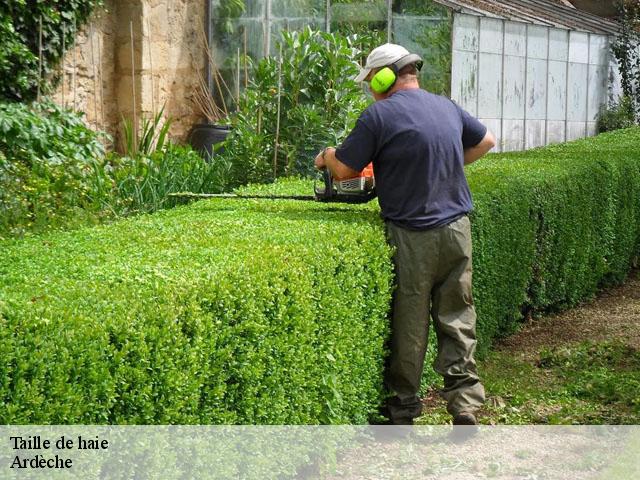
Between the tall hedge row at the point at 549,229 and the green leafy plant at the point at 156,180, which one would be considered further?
the green leafy plant at the point at 156,180

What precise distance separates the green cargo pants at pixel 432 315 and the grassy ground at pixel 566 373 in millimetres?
406

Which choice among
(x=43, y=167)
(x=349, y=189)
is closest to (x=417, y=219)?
(x=349, y=189)

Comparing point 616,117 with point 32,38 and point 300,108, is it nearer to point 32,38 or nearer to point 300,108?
point 32,38

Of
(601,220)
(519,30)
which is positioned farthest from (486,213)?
(519,30)

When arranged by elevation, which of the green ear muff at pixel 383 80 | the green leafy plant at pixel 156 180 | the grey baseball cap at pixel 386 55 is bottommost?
the green leafy plant at pixel 156 180

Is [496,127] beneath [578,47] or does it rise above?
beneath

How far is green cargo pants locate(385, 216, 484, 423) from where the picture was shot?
5.31 m

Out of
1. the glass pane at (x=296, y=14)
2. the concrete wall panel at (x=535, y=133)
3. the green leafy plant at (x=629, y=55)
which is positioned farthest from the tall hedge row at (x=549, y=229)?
the green leafy plant at (x=629, y=55)

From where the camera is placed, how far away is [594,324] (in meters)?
8.69

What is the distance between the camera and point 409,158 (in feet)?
17.2

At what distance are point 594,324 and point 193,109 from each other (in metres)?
8.10

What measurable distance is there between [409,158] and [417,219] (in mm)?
286

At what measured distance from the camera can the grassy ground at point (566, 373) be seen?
19.8 feet

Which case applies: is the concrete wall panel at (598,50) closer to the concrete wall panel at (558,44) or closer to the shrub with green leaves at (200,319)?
the concrete wall panel at (558,44)
